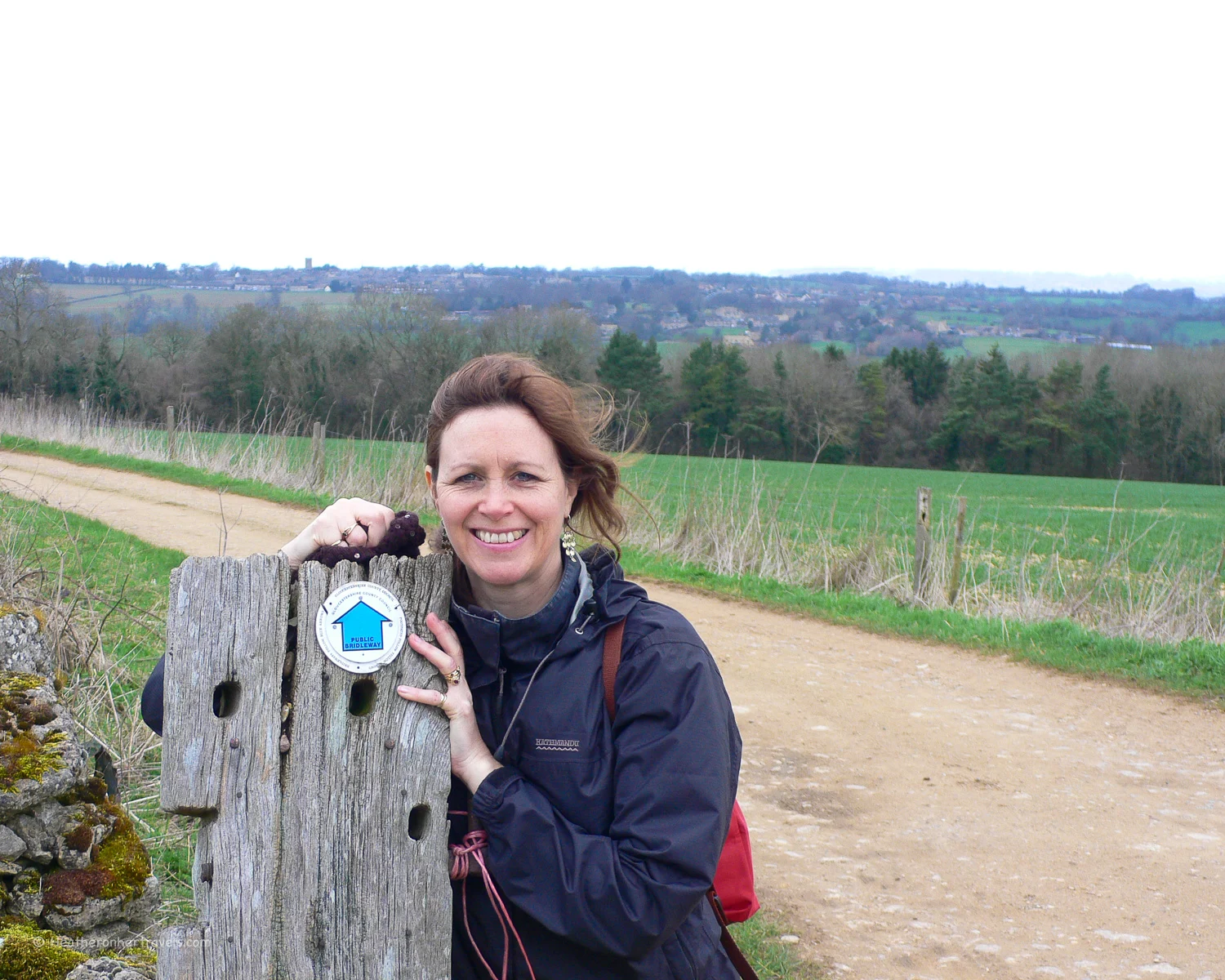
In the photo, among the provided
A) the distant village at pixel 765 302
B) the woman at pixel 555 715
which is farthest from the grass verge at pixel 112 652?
the distant village at pixel 765 302

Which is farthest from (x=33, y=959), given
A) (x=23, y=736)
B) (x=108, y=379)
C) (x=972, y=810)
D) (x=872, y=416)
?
(x=872, y=416)

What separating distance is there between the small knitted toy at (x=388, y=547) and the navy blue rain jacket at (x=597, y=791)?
17cm

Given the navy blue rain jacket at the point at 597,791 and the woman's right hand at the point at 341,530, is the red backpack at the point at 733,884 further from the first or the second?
the woman's right hand at the point at 341,530

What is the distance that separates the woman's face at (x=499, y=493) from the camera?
2098 millimetres

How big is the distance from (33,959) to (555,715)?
125 cm

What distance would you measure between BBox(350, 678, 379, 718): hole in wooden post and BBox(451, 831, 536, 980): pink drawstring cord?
304mm

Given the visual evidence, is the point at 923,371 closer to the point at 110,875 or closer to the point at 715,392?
the point at 715,392

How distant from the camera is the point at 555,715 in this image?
1952 millimetres

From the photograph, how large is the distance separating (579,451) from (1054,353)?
71.6 meters

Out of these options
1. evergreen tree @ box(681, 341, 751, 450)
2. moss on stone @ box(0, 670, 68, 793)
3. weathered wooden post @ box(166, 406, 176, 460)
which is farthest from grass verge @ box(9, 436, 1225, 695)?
evergreen tree @ box(681, 341, 751, 450)

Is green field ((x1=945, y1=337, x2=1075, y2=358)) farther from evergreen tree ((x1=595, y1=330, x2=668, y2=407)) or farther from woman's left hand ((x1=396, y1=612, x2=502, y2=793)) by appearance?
woman's left hand ((x1=396, y1=612, x2=502, y2=793))

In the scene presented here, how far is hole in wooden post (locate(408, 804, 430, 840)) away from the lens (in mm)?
1988

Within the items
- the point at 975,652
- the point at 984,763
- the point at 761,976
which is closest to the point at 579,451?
the point at 761,976

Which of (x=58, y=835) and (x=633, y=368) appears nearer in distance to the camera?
(x=58, y=835)
